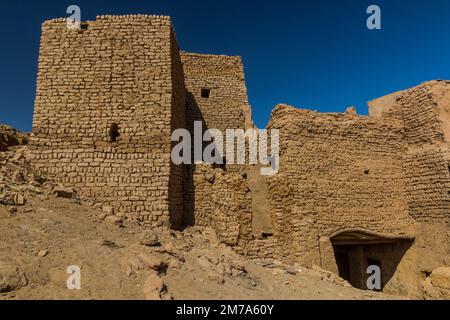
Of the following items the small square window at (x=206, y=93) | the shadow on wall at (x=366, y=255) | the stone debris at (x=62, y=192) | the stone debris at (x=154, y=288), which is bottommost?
the shadow on wall at (x=366, y=255)

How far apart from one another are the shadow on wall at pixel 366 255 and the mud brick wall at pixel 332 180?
76cm

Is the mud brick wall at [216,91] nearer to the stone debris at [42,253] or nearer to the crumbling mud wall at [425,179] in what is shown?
the crumbling mud wall at [425,179]

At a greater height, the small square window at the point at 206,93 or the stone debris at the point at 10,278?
the small square window at the point at 206,93

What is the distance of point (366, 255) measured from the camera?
43.9 ft

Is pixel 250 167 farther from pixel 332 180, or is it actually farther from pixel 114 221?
pixel 114 221

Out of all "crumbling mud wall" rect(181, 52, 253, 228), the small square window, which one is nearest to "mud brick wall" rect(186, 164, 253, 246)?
"crumbling mud wall" rect(181, 52, 253, 228)

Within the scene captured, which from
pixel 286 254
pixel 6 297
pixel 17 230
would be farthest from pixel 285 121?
pixel 6 297

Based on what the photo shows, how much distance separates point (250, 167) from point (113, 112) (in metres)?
5.15

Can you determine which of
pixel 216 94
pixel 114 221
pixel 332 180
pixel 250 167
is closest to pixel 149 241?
pixel 114 221

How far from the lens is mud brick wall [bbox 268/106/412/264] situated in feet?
34.5

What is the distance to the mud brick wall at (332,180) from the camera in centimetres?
1052

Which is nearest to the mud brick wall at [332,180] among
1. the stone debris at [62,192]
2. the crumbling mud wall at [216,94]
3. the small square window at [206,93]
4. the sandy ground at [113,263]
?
the sandy ground at [113,263]

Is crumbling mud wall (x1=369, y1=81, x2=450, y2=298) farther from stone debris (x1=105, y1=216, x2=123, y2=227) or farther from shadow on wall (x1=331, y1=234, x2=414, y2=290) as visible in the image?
stone debris (x1=105, y1=216, x2=123, y2=227)

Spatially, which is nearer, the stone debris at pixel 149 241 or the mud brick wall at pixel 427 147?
the stone debris at pixel 149 241
